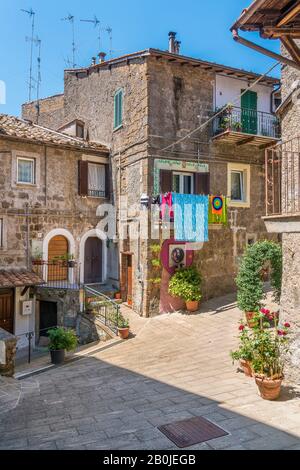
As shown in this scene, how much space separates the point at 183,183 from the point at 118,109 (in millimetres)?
4569

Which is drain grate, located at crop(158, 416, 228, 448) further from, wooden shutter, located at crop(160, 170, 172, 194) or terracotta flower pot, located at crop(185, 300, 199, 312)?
wooden shutter, located at crop(160, 170, 172, 194)

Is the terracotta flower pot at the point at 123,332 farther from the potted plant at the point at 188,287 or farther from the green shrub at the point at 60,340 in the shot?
the potted plant at the point at 188,287

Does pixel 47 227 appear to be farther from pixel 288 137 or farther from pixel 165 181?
pixel 288 137

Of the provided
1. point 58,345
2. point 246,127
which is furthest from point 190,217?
point 58,345

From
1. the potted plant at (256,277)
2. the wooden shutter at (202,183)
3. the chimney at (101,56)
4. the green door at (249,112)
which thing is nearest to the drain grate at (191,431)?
the potted plant at (256,277)

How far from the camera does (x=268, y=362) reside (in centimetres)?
631

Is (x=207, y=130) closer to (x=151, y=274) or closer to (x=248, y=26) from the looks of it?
(x=151, y=274)

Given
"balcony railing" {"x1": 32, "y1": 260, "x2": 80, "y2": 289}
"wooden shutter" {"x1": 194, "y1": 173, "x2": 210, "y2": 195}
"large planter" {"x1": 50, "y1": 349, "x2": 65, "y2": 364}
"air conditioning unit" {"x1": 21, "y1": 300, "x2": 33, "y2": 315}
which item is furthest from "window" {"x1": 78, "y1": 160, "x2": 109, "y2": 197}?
"large planter" {"x1": 50, "y1": 349, "x2": 65, "y2": 364}

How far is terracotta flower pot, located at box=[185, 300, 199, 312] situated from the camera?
14.2 metres

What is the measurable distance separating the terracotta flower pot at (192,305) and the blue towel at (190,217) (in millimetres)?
2410

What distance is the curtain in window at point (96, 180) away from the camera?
17.1m

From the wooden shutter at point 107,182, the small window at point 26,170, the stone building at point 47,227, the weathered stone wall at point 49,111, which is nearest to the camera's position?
the stone building at point 47,227

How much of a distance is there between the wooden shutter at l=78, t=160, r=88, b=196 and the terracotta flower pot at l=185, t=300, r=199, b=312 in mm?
6718

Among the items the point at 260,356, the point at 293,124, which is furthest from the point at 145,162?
the point at 260,356
